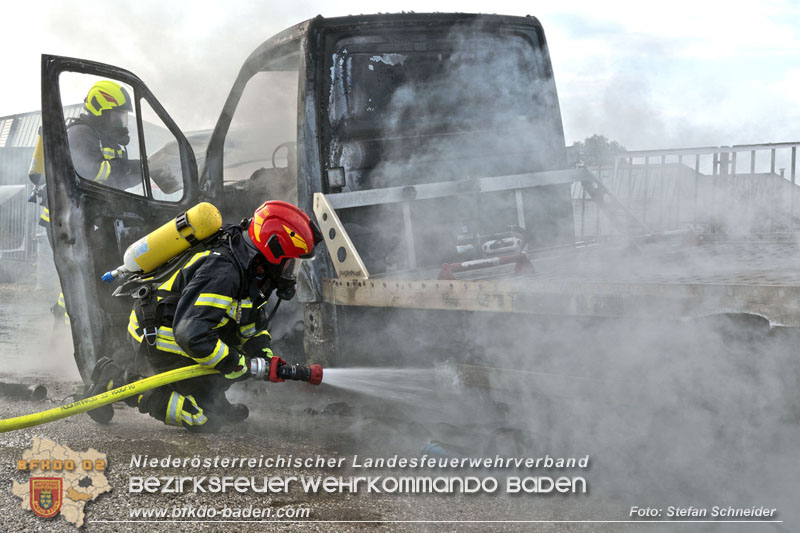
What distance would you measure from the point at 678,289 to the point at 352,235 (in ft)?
6.87

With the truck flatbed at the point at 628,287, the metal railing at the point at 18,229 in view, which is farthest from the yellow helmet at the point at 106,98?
the metal railing at the point at 18,229

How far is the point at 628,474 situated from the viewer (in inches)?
117

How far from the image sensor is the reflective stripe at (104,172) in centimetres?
452

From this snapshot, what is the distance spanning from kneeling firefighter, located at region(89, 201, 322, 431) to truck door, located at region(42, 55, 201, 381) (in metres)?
0.39

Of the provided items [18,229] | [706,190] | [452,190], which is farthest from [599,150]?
[18,229]

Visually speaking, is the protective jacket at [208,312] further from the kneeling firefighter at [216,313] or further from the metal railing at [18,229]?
the metal railing at [18,229]

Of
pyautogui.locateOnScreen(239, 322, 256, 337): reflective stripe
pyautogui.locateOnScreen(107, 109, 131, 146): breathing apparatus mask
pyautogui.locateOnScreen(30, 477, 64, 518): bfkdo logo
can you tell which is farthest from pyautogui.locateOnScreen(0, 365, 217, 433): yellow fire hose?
pyautogui.locateOnScreen(107, 109, 131, 146): breathing apparatus mask

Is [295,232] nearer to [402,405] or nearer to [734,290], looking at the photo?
[402,405]

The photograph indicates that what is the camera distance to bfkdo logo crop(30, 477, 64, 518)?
2836 mm

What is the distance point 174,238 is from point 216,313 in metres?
0.50

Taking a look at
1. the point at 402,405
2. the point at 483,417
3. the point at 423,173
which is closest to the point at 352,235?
the point at 423,173

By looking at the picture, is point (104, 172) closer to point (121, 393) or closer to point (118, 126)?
point (118, 126)

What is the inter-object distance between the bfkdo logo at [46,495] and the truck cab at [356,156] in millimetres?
1191

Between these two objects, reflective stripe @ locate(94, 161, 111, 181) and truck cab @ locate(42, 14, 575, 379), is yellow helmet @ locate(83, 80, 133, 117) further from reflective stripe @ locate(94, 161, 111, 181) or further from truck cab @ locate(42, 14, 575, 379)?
reflective stripe @ locate(94, 161, 111, 181)
